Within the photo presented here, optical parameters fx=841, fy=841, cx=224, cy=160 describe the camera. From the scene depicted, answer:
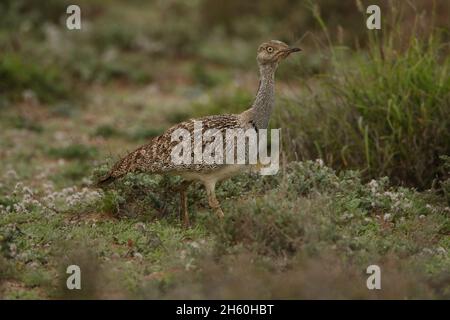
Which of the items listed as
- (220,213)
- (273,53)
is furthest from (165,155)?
(273,53)

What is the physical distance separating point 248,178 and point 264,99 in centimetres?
88

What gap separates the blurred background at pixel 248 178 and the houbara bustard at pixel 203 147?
25 cm

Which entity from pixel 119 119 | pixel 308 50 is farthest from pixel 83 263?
pixel 308 50

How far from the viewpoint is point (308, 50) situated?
1295 centimetres

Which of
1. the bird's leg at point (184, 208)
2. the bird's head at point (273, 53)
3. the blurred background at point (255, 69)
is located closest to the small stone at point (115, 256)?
the bird's leg at point (184, 208)

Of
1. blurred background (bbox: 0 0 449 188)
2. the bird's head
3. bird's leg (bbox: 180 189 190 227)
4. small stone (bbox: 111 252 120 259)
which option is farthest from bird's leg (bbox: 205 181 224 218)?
blurred background (bbox: 0 0 449 188)

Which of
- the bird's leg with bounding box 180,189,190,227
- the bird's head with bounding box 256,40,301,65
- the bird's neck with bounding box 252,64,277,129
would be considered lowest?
the bird's leg with bounding box 180,189,190,227

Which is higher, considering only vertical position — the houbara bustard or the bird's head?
the bird's head

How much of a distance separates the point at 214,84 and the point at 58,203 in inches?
218

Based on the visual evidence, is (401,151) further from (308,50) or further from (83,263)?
(308,50)

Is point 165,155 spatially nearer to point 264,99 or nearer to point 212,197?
point 212,197

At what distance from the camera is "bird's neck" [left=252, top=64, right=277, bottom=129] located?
630 centimetres

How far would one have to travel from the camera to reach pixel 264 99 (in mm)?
6332

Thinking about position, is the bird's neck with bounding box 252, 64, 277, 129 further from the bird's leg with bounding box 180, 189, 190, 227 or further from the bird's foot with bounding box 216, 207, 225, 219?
the bird's leg with bounding box 180, 189, 190, 227
